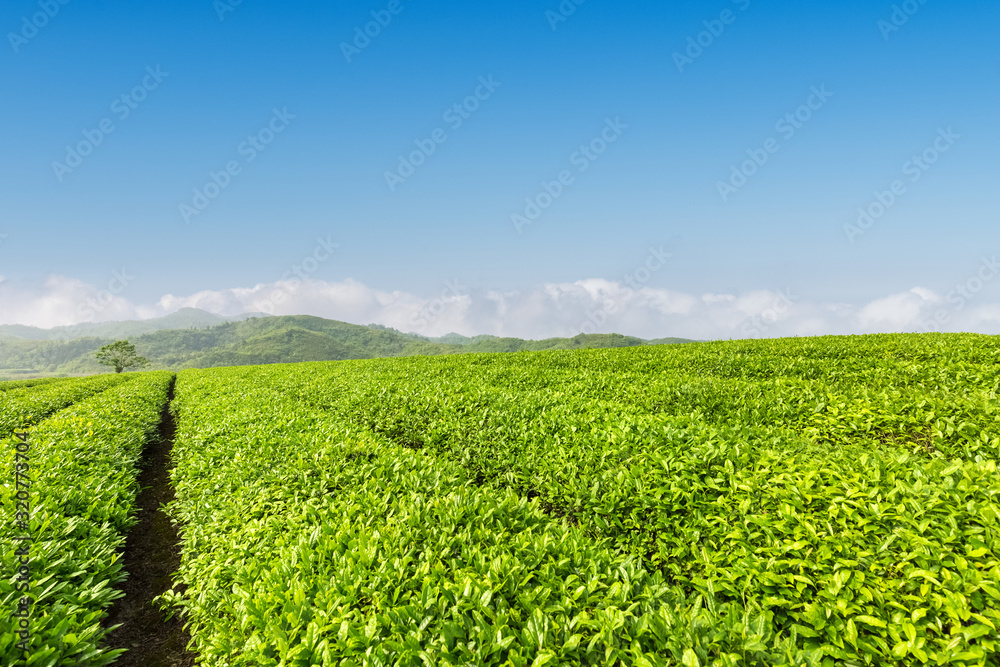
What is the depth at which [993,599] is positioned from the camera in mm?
2934

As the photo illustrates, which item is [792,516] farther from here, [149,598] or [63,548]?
[149,598]

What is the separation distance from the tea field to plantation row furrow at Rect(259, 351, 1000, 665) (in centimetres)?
3

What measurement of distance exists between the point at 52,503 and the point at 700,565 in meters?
8.14

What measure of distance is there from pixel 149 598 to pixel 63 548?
1.92 meters

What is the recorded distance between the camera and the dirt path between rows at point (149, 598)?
481cm

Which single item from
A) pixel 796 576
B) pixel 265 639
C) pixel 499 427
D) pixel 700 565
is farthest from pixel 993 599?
pixel 499 427

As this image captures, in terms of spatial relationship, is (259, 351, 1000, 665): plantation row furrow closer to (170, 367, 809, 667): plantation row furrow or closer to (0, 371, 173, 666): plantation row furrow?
(170, 367, 809, 667): plantation row furrow

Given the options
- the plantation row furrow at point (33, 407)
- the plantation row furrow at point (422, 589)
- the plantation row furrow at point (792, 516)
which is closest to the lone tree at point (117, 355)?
the plantation row furrow at point (33, 407)

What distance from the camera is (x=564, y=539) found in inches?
147

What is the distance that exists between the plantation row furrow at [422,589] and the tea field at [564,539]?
0.9 inches

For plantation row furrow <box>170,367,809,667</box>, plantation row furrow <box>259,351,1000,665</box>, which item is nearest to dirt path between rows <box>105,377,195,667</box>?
plantation row furrow <box>170,367,809,667</box>

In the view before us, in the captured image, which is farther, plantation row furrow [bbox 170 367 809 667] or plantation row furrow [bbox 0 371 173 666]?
plantation row furrow [bbox 0 371 173 666]

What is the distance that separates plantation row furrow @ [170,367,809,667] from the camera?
2.73 meters

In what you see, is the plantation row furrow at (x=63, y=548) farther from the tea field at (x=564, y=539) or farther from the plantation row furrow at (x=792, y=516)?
the plantation row furrow at (x=792, y=516)
